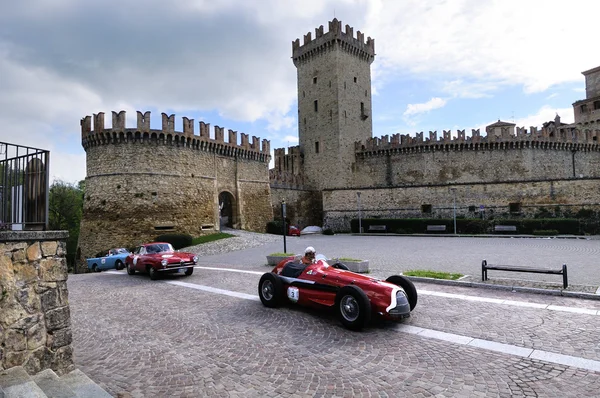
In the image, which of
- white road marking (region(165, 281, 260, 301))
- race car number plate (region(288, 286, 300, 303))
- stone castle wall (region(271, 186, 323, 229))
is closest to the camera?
race car number plate (region(288, 286, 300, 303))

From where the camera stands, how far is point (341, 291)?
6.37 metres

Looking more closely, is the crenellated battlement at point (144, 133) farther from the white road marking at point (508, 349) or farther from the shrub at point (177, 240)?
the white road marking at point (508, 349)

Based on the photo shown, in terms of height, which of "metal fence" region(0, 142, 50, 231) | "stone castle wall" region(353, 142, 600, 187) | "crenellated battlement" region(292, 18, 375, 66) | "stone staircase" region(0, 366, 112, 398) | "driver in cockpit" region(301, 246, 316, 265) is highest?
"crenellated battlement" region(292, 18, 375, 66)

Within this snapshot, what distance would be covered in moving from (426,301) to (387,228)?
2203 cm

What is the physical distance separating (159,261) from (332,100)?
30.9 metres

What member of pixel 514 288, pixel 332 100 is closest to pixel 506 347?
pixel 514 288

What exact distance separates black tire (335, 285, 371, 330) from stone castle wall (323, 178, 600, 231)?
25.6m

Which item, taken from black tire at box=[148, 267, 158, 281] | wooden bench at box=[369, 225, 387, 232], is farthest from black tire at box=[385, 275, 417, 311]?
wooden bench at box=[369, 225, 387, 232]

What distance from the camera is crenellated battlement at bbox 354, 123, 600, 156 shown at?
3722cm

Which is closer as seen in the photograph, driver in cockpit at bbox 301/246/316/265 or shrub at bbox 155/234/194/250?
driver in cockpit at bbox 301/246/316/265

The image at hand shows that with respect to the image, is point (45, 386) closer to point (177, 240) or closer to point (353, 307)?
point (353, 307)

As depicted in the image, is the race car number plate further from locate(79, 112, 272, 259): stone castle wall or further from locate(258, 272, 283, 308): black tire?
locate(79, 112, 272, 259): stone castle wall

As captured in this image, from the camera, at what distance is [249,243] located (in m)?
23.5

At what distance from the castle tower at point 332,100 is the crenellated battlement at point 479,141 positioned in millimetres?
2716
